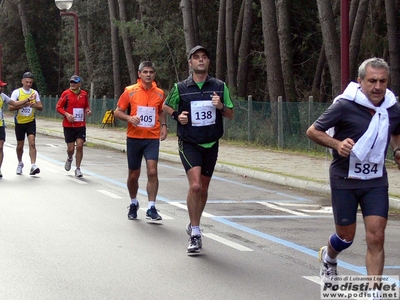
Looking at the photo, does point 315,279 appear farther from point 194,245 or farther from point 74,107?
point 74,107

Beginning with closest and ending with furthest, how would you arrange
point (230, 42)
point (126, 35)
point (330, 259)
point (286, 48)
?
point (330, 259) → point (286, 48) → point (230, 42) → point (126, 35)

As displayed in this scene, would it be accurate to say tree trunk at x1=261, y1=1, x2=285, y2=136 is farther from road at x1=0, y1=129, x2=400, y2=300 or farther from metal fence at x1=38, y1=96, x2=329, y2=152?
road at x1=0, y1=129, x2=400, y2=300

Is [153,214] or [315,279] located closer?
[315,279]

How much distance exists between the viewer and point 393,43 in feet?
102

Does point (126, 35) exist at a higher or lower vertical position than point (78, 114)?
higher

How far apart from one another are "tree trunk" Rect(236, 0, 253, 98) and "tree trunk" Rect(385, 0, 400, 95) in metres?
6.60

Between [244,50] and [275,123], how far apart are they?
12048 millimetres

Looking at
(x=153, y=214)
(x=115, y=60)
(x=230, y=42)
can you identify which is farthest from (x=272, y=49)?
(x=115, y=60)

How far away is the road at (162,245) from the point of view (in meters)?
7.18

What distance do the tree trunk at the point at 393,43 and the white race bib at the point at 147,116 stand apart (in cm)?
2070

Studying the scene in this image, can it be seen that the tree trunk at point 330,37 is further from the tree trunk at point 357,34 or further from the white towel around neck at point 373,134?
the white towel around neck at point 373,134

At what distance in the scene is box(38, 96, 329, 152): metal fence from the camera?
24.1m

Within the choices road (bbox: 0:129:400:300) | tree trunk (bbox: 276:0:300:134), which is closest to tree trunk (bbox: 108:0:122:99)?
tree trunk (bbox: 276:0:300:134)

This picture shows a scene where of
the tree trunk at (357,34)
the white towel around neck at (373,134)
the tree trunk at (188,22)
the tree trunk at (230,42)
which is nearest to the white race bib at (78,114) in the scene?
the white towel around neck at (373,134)
